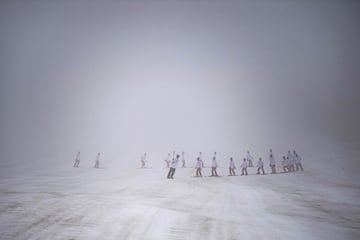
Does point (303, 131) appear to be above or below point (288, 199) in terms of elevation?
above

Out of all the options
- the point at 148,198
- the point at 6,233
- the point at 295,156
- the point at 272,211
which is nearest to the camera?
the point at 6,233

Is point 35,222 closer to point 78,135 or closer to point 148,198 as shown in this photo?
point 148,198

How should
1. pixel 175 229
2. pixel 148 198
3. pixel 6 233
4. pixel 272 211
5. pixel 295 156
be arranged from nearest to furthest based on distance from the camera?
1. pixel 6 233
2. pixel 175 229
3. pixel 272 211
4. pixel 148 198
5. pixel 295 156

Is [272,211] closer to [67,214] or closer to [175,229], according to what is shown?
[175,229]

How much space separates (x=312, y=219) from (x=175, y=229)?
3.71 m

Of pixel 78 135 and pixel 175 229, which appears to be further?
pixel 78 135

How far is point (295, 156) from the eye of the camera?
19.5 meters

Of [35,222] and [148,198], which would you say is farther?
[148,198]

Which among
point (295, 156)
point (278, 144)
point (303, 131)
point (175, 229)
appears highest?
point (303, 131)

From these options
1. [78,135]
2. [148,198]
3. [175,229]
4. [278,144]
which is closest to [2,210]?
[148,198]

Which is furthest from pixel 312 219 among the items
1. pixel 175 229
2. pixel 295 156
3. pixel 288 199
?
pixel 295 156

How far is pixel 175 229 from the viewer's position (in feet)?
17.8

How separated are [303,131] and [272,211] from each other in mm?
47187

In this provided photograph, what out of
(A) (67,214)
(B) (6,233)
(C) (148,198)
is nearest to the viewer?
(B) (6,233)
